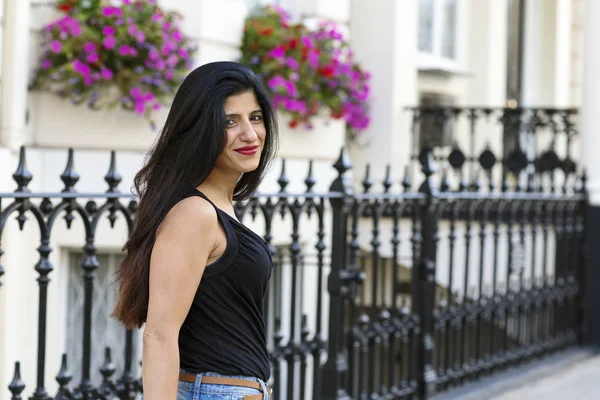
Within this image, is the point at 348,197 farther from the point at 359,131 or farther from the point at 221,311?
the point at 359,131

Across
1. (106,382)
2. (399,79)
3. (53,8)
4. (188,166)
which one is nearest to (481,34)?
(399,79)

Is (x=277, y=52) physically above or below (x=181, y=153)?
above

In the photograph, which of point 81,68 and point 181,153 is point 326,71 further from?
point 181,153

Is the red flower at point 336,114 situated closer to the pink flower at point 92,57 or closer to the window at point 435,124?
the window at point 435,124

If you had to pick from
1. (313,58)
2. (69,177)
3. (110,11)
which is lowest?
(69,177)

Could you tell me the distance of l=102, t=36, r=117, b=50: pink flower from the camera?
20.9 feet

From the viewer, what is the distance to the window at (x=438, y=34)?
447 inches

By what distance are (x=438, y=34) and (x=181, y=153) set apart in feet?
30.5

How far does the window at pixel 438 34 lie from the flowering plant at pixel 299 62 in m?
2.81

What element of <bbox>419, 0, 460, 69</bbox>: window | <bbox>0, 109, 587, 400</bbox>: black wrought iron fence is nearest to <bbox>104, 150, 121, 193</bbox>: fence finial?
<bbox>0, 109, 587, 400</bbox>: black wrought iron fence

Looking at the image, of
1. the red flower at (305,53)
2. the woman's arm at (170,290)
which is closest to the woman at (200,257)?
the woman's arm at (170,290)

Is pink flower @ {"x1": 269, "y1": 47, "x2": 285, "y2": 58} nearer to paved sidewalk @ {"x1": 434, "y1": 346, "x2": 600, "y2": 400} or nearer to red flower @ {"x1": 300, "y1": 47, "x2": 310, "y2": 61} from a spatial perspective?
red flower @ {"x1": 300, "y1": 47, "x2": 310, "y2": 61}

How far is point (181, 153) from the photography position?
2547 millimetres

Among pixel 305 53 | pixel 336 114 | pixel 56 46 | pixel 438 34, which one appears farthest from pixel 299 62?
pixel 438 34
